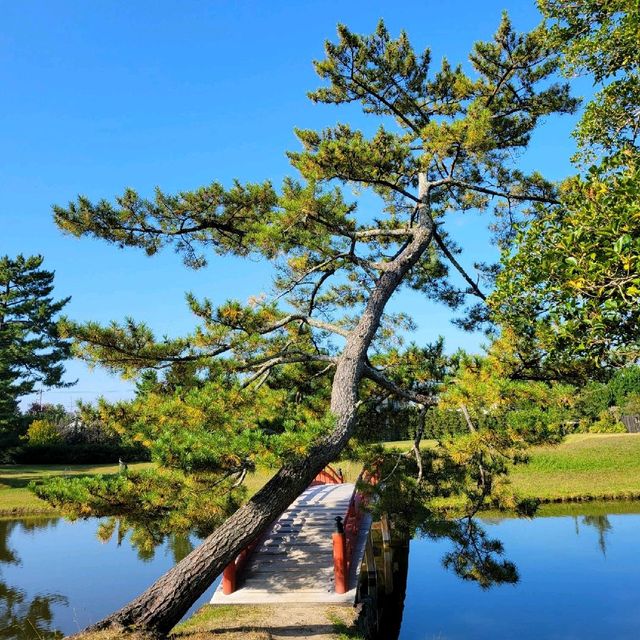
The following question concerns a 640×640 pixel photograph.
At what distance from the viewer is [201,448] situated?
4.41 metres

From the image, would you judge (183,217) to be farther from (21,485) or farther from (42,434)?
(42,434)

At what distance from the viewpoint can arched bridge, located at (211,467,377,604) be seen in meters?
7.01

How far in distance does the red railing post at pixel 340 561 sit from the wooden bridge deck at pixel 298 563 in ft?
0.36

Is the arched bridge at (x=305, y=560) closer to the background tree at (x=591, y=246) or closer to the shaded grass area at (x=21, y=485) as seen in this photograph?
the background tree at (x=591, y=246)

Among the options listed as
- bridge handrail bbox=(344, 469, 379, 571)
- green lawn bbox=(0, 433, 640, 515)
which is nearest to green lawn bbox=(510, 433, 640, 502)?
green lawn bbox=(0, 433, 640, 515)

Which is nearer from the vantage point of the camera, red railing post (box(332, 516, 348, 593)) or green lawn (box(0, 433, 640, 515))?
red railing post (box(332, 516, 348, 593))

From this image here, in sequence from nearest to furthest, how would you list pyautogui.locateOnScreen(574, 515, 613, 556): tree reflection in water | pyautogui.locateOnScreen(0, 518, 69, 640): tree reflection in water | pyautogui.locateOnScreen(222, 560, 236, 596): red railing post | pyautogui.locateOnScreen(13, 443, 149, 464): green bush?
1. pyautogui.locateOnScreen(222, 560, 236, 596): red railing post
2. pyautogui.locateOnScreen(0, 518, 69, 640): tree reflection in water
3. pyautogui.locateOnScreen(574, 515, 613, 556): tree reflection in water
4. pyautogui.locateOnScreen(13, 443, 149, 464): green bush

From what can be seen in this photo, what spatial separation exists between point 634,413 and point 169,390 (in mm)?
25679

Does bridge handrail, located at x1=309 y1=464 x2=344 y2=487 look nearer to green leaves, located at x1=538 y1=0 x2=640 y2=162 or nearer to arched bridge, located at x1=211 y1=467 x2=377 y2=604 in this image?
arched bridge, located at x1=211 y1=467 x2=377 y2=604

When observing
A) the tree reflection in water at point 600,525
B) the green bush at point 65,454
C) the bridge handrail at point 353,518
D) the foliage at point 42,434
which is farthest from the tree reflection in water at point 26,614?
the foliage at point 42,434

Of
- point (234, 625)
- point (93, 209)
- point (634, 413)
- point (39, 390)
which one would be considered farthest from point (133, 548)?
point (634, 413)

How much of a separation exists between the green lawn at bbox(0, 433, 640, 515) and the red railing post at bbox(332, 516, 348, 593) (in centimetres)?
844

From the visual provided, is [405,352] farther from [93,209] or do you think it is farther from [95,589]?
[95,589]

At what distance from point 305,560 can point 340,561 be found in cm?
107
